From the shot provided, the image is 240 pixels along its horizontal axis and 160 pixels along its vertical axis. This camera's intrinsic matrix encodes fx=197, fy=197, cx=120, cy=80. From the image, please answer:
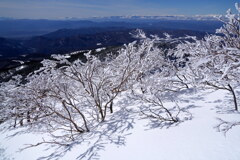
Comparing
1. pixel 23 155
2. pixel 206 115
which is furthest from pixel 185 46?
pixel 23 155

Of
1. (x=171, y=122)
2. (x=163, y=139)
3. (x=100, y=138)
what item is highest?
(x=171, y=122)

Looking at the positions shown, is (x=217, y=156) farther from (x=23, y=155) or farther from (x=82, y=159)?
(x=23, y=155)

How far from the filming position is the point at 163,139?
4992 millimetres

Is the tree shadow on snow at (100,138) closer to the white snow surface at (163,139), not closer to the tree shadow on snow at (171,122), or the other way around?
the white snow surface at (163,139)

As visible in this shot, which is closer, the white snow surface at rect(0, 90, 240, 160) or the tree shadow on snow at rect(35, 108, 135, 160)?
the white snow surface at rect(0, 90, 240, 160)

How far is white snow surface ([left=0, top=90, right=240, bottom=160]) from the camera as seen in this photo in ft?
13.9

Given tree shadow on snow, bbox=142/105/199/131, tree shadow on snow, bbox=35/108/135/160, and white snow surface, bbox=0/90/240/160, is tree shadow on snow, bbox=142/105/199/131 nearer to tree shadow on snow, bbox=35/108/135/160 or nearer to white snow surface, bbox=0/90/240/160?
white snow surface, bbox=0/90/240/160

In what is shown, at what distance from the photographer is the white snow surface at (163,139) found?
4227 millimetres

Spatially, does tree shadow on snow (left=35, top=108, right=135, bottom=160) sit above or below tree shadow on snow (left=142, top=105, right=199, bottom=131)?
below

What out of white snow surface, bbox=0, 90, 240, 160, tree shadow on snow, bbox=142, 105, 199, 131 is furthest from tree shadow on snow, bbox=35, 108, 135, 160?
tree shadow on snow, bbox=142, 105, 199, 131

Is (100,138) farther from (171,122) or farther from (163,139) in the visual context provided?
(171,122)

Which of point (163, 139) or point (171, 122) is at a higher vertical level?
point (171, 122)

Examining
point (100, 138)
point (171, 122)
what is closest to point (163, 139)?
point (171, 122)

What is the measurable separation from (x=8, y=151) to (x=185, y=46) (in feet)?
27.0
